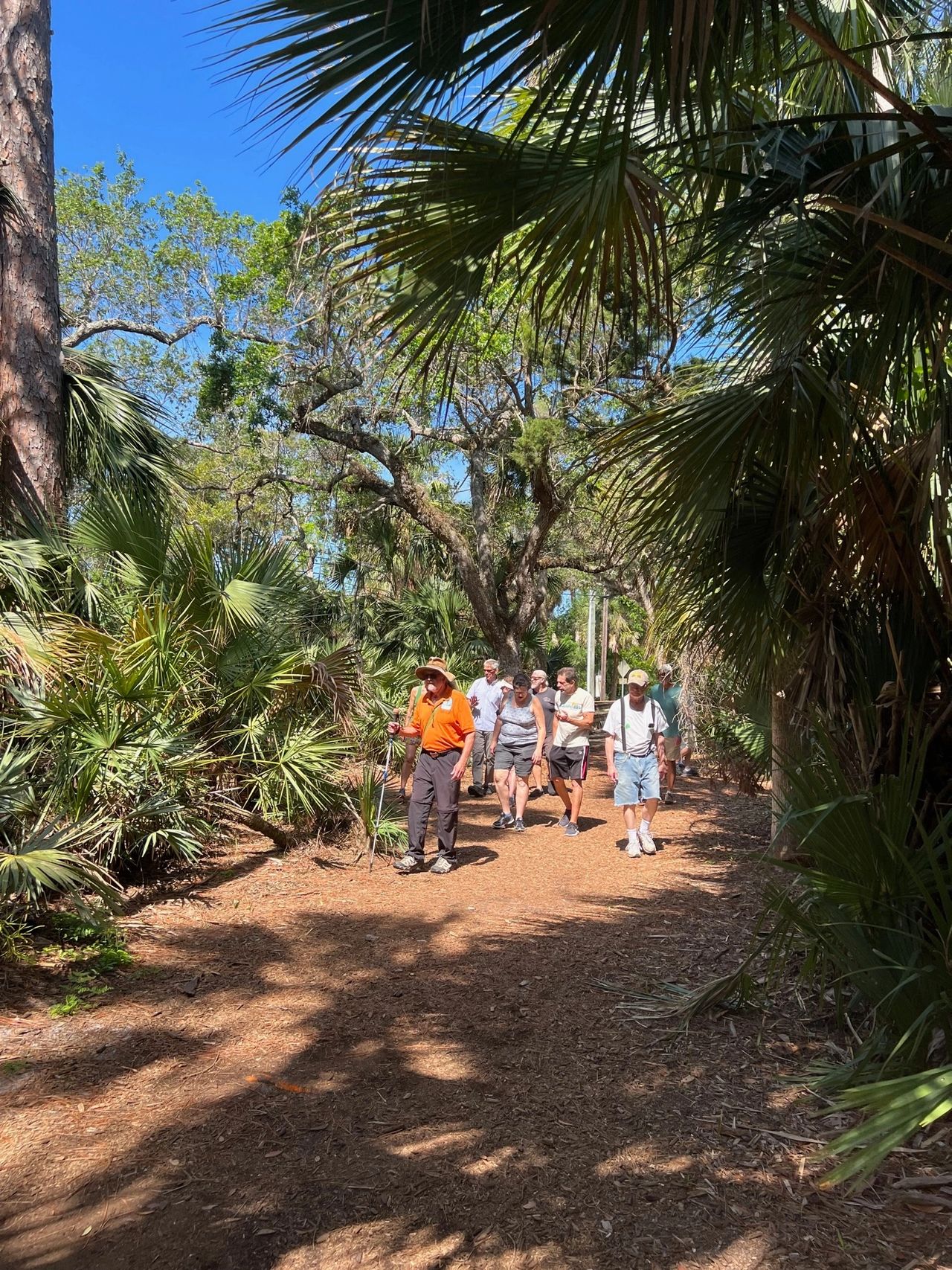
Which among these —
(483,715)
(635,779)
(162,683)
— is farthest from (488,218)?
(483,715)

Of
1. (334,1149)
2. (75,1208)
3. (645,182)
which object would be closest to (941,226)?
(645,182)

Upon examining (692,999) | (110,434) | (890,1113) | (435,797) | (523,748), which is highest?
(110,434)

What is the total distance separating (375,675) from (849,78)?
8635 millimetres

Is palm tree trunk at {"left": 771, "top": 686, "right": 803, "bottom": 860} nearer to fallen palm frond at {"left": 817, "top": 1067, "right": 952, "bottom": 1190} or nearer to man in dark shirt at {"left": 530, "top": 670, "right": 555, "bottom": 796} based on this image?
fallen palm frond at {"left": 817, "top": 1067, "right": 952, "bottom": 1190}

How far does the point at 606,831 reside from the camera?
33.2ft

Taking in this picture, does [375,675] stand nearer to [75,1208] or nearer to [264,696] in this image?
[264,696]

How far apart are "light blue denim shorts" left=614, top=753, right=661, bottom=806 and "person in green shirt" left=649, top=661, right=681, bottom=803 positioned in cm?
241

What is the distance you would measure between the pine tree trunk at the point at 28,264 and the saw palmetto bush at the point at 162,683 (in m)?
0.70

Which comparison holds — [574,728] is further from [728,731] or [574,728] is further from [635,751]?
[728,731]

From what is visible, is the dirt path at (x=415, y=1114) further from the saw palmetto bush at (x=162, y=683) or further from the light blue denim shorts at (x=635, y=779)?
the light blue denim shorts at (x=635, y=779)

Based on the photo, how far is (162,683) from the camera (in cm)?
694

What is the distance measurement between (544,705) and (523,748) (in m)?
2.20

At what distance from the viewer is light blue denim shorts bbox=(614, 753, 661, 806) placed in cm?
863

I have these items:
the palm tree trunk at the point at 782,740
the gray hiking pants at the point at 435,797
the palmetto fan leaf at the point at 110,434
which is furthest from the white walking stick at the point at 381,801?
the palm tree trunk at the point at 782,740
